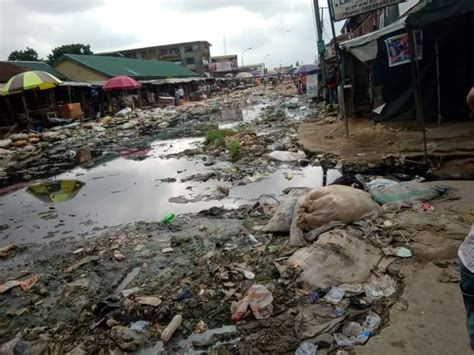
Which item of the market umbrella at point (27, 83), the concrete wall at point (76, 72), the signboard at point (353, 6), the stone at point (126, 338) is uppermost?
the concrete wall at point (76, 72)

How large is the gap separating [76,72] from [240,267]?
31019mm

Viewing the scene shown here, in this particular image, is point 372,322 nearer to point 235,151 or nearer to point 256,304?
point 256,304

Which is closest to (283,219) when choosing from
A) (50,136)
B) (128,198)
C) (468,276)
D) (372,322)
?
(372,322)

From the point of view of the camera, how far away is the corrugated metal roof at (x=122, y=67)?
29.7 metres

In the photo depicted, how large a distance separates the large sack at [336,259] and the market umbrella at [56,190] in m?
5.01

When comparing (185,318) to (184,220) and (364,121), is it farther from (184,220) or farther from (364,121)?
(364,121)

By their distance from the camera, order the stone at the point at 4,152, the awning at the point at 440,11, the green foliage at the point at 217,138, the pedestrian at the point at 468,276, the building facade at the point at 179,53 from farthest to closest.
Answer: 1. the building facade at the point at 179,53
2. the stone at the point at 4,152
3. the green foliage at the point at 217,138
4. the awning at the point at 440,11
5. the pedestrian at the point at 468,276

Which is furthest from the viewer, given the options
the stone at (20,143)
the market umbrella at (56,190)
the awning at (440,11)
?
the stone at (20,143)

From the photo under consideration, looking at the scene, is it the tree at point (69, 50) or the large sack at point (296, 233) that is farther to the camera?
the tree at point (69, 50)

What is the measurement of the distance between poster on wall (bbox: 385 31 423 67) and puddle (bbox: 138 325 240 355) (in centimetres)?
650

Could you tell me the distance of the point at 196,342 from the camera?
100 inches

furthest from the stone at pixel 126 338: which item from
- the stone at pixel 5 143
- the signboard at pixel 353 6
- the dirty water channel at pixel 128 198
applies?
the stone at pixel 5 143

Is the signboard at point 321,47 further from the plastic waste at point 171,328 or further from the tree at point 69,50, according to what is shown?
the tree at point 69,50

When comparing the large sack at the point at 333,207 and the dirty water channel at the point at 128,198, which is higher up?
the large sack at the point at 333,207
